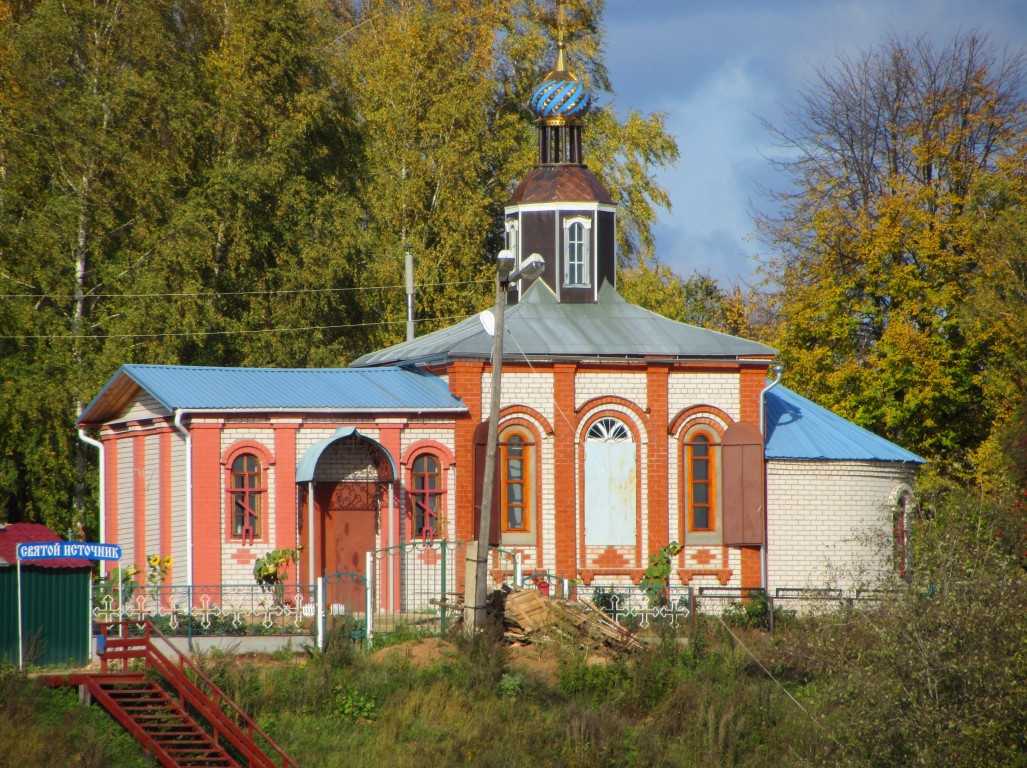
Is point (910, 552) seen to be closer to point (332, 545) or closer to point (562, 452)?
point (562, 452)

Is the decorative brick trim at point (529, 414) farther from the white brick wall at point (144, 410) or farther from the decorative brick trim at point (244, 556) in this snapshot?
the white brick wall at point (144, 410)

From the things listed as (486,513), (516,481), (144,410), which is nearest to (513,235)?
(516,481)

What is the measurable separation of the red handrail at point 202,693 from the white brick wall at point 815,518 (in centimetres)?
1152

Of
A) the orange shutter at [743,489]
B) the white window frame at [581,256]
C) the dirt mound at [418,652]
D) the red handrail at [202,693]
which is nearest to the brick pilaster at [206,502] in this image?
the red handrail at [202,693]

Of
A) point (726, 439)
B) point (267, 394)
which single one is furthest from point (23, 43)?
Answer: point (726, 439)

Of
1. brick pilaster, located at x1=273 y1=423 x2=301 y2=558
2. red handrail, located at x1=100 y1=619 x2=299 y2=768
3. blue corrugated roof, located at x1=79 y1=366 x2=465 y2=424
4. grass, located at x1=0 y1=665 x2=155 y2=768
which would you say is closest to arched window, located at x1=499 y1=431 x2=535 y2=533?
blue corrugated roof, located at x1=79 y1=366 x2=465 y2=424

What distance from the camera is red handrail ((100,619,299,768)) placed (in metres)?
19.5

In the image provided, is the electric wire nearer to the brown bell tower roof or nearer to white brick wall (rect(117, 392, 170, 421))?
the brown bell tower roof

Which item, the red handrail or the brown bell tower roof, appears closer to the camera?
the red handrail

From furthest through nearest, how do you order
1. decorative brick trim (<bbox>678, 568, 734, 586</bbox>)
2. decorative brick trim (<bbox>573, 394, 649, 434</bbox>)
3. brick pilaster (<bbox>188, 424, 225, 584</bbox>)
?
1. decorative brick trim (<bbox>573, 394, 649, 434</bbox>)
2. decorative brick trim (<bbox>678, 568, 734, 586</bbox>)
3. brick pilaster (<bbox>188, 424, 225, 584</bbox>)

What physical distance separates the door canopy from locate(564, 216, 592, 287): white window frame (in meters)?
5.39

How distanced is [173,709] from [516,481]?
28.8 ft

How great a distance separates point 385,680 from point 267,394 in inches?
263

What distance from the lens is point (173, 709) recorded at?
2023 centimetres
